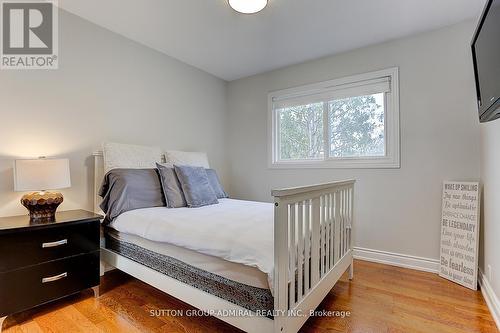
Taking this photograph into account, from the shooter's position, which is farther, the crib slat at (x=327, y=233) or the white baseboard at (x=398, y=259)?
the white baseboard at (x=398, y=259)

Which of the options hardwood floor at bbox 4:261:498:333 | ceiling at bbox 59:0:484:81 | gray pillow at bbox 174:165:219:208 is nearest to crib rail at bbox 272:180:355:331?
hardwood floor at bbox 4:261:498:333

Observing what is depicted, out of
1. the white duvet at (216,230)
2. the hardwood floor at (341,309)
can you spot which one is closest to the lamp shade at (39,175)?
the white duvet at (216,230)

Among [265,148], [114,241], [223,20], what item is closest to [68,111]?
[114,241]

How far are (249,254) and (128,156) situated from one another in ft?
5.72

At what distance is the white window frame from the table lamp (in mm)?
2399

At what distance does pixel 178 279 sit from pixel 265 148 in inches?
90.7

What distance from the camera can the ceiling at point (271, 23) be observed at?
2.19 m

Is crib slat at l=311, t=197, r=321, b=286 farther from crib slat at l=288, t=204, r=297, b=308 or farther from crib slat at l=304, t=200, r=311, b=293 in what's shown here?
crib slat at l=288, t=204, r=297, b=308

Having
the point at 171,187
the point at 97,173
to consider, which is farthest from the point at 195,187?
the point at 97,173

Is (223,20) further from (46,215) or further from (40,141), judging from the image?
(46,215)

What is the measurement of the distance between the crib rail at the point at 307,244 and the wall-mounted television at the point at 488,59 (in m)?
0.96

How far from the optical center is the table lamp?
1830mm

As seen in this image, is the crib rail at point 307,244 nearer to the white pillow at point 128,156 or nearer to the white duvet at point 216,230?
the white duvet at point 216,230

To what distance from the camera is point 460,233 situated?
2.30 m
